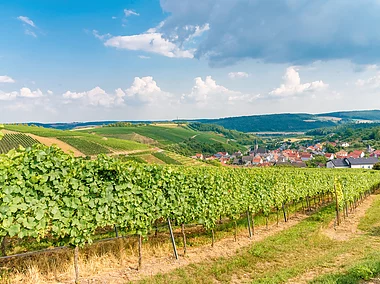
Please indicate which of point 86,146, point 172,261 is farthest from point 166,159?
point 172,261

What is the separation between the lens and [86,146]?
7969 centimetres

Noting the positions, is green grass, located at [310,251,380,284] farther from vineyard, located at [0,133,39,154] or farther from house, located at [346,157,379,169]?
house, located at [346,157,379,169]

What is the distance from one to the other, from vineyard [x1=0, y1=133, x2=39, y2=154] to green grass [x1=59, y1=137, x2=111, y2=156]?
10.3 m

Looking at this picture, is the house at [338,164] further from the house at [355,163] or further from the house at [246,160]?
the house at [246,160]

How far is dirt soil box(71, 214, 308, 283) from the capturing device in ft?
24.7

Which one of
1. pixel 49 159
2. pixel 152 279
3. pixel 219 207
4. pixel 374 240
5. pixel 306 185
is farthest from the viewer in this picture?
pixel 306 185

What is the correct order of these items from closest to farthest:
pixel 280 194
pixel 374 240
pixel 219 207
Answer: pixel 219 207
pixel 374 240
pixel 280 194

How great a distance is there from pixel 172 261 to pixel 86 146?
254 ft

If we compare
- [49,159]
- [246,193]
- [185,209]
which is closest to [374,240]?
[246,193]

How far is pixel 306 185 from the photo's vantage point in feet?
62.3

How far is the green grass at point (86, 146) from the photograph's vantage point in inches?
2914

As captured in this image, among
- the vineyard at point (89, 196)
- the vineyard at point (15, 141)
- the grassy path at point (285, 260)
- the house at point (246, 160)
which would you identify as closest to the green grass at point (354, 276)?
the grassy path at point (285, 260)

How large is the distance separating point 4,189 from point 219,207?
26.3ft

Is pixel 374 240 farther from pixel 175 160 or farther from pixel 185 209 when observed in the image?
pixel 175 160
